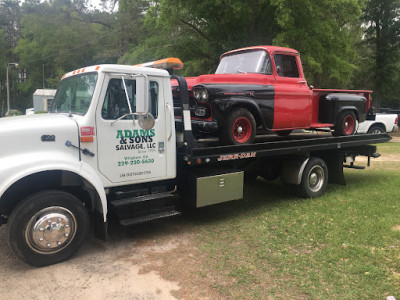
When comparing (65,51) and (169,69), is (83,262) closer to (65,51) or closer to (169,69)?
(169,69)

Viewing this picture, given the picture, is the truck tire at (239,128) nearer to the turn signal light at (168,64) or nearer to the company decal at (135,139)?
the turn signal light at (168,64)

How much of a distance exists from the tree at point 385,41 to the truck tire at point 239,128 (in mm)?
25085

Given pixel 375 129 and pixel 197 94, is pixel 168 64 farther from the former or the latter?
pixel 375 129

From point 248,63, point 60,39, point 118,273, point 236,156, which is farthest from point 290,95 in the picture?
point 60,39

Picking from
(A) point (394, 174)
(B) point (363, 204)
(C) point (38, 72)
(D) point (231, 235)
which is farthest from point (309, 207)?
(C) point (38, 72)

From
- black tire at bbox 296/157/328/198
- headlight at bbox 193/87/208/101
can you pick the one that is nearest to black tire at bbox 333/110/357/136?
black tire at bbox 296/157/328/198

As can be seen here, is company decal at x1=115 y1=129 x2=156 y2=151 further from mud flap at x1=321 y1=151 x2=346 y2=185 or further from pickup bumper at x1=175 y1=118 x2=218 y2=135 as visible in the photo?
mud flap at x1=321 y1=151 x2=346 y2=185

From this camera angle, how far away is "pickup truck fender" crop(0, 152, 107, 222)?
3.88 m

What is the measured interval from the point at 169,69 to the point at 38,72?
2286 inches

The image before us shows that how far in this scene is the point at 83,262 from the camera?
4375 mm

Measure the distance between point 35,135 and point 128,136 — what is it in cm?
115

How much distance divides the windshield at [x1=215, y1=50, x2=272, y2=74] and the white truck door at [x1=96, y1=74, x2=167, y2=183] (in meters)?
2.08

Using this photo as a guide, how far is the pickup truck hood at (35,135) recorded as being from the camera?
13.3ft

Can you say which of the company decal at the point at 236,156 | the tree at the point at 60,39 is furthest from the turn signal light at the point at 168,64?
the tree at the point at 60,39
